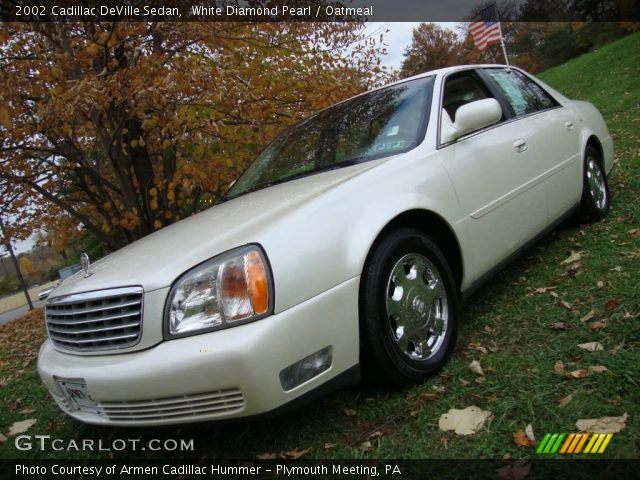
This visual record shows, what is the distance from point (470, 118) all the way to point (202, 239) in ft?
5.43

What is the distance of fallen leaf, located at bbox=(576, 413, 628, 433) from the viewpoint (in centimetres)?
192

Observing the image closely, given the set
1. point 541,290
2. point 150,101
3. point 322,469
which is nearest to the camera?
point 322,469

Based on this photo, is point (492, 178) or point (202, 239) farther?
point (492, 178)

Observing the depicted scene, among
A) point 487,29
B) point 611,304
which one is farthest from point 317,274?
point 487,29

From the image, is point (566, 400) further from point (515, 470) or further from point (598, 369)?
point (515, 470)

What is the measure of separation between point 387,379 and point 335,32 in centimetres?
533

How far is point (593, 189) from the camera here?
4.41 metres

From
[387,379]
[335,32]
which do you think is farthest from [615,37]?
[387,379]

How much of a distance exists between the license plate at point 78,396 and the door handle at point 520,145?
287 cm

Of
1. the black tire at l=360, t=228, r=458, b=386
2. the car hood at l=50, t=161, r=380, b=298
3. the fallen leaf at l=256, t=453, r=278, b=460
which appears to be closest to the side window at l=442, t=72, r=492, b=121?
the car hood at l=50, t=161, r=380, b=298

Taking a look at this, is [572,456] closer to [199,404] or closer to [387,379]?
[387,379]

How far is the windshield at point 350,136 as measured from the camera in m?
3.03

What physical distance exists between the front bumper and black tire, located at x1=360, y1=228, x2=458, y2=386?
106 mm

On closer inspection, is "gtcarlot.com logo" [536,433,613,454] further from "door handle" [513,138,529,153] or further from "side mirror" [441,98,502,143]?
"door handle" [513,138,529,153]
